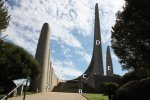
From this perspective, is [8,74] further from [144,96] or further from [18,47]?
[144,96]

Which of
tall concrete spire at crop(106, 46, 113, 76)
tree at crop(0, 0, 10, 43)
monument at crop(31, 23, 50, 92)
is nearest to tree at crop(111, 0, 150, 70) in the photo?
tree at crop(0, 0, 10, 43)

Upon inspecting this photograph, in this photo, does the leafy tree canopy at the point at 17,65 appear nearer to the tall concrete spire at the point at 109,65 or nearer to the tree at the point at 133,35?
the tree at the point at 133,35

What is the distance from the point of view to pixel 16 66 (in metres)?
41.7

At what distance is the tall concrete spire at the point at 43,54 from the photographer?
5580 cm

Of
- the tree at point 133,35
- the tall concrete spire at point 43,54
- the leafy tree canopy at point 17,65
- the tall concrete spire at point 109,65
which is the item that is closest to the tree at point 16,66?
the leafy tree canopy at point 17,65

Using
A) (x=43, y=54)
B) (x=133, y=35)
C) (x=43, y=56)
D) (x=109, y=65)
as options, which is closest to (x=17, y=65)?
(x=43, y=56)

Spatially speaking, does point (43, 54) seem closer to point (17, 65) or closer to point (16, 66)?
point (17, 65)

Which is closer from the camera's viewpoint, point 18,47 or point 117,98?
point 117,98

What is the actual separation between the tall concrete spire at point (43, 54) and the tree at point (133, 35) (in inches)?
1172

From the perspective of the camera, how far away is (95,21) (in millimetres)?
84312

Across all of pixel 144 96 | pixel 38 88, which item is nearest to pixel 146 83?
pixel 144 96

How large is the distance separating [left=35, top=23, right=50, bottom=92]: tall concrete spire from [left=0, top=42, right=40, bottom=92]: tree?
10.6 m

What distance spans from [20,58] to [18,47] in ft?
8.72

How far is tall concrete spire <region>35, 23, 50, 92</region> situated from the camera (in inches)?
2197
